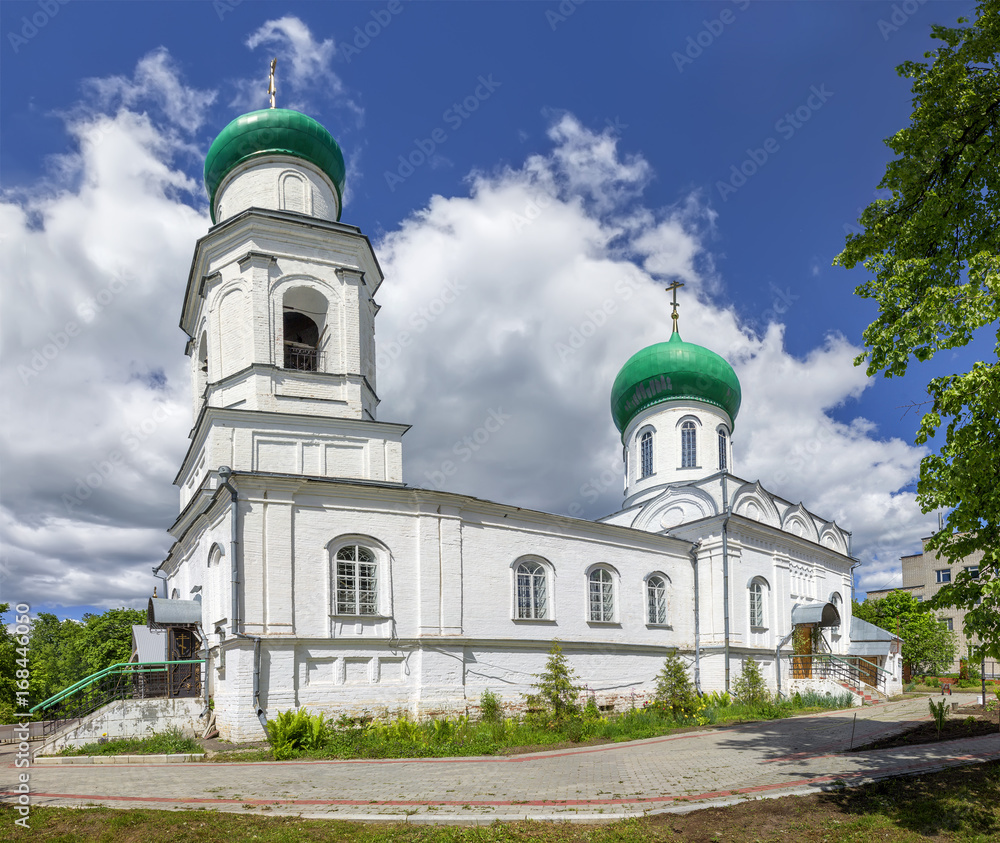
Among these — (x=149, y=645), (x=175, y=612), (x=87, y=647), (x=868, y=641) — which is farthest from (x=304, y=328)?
(x=87, y=647)

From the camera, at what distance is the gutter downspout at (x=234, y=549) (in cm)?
1348

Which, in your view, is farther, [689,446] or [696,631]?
[689,446]

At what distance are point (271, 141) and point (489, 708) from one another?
14491 mm

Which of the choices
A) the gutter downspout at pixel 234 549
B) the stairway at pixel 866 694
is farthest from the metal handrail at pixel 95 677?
the stairway at pixel 866 694

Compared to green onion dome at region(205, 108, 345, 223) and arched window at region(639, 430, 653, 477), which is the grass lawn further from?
arched window at region(639, 430, 653, 477)

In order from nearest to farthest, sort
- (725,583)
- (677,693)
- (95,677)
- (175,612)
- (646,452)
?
(95,677), (175,612), (677,693), (725,583), (646,452)

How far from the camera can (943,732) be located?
13.2 metres

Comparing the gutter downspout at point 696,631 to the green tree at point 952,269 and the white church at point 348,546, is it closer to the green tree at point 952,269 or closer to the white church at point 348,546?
the white church at point 348,546

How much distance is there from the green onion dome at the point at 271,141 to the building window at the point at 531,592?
37.0 feet

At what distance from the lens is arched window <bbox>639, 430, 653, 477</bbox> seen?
2598 centimetres

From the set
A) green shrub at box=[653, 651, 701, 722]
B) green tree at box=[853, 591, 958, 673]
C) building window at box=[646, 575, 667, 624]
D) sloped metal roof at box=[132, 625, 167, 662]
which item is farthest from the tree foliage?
green tree at box=[853, 591, 958, 673]

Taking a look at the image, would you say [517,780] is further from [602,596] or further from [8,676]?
[8,676]

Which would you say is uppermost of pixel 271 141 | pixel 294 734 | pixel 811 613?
pixel 271 141

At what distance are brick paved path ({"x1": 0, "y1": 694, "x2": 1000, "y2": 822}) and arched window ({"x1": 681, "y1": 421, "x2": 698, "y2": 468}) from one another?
12534 mm
